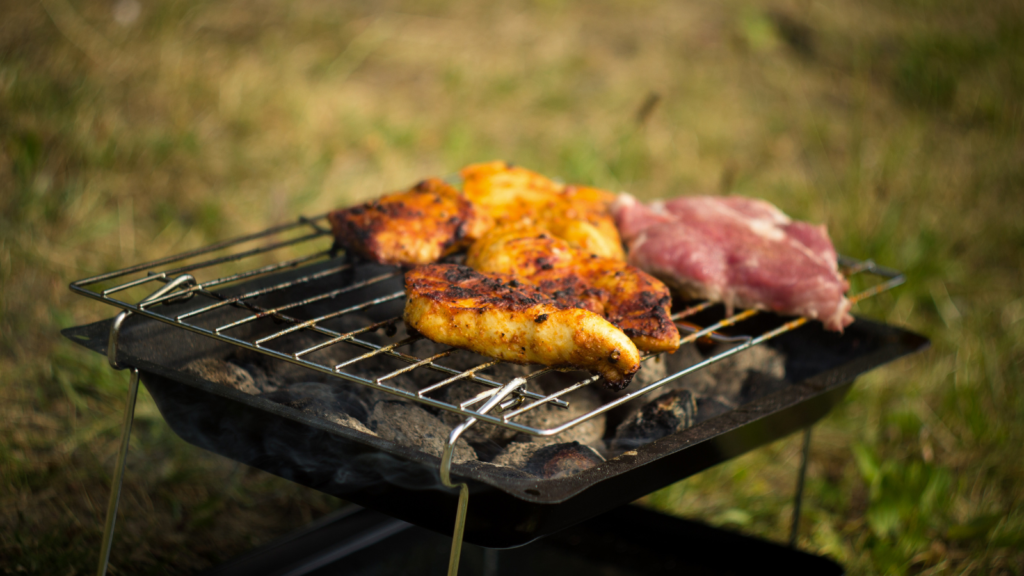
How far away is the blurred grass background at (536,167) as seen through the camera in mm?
3227

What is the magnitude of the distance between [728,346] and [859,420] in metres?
1.60

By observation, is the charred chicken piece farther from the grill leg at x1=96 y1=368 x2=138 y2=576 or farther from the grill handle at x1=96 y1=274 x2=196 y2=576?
the grill leg at x1=96 y1=368 x2=138 y2=576

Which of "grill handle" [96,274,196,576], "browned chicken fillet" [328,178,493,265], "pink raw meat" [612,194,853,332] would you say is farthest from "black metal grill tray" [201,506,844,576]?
"browned chicken fillet" [328,178,493,265]

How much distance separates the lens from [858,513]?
11.5 ft

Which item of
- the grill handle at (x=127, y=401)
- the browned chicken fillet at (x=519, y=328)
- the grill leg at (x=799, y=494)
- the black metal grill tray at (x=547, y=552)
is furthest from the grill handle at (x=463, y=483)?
the grill leg at (x=799, y=494)

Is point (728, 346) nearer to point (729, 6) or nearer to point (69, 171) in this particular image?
point (69, 171)

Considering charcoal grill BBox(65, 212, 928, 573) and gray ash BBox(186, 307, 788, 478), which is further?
gray ash BBox(186, 307, 788, 478)

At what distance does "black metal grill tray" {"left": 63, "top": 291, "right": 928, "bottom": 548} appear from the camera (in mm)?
1746

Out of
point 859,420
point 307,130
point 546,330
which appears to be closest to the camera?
point 546,330

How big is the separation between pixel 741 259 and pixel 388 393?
128 cm

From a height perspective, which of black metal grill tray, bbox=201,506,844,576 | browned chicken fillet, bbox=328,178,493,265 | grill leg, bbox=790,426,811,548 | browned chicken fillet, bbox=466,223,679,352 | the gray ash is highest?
browned chicken fillet, bbox=328,178,493,265

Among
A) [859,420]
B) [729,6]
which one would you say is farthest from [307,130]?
[729,6]

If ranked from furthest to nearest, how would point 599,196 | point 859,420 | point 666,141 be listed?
point 666,141
point 859,420
point 599,196

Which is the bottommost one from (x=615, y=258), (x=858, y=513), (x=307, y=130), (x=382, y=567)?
(x=858, y=513)
